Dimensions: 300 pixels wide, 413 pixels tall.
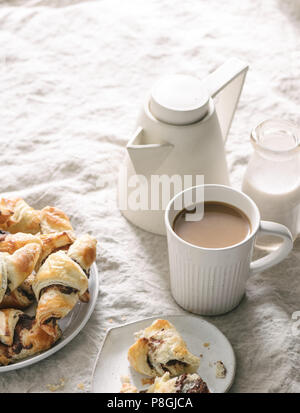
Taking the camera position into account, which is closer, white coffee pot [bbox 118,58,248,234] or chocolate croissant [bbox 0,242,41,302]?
chocolate croissant [bbox 0,242,41,302]

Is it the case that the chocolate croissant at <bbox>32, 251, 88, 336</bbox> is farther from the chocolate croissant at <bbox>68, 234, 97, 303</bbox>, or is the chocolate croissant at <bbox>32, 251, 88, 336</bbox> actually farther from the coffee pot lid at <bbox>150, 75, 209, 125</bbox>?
the coffee pot lid at <bbox>150, 75, 209, 125</bbox>

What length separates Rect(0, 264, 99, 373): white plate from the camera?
0.79 m

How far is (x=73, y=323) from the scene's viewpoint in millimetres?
845

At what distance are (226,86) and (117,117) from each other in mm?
337

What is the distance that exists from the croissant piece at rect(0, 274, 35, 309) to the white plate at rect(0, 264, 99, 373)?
6 centimetres

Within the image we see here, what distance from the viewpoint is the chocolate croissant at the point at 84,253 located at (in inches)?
32.9

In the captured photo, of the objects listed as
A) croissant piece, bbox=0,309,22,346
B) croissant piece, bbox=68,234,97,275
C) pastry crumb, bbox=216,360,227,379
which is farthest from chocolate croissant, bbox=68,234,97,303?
pastry crumb, bbox=216,360,227,379

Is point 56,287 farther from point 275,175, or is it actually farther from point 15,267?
point 275,175

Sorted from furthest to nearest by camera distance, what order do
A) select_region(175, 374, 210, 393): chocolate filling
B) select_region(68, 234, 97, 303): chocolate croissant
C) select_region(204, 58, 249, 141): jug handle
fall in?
select_region(204, 58, 249, 141): jug handle, select_region(68, 234, 97, 303): chocolate croissant, select_region(175, 374, 210, 393): chocolate filling

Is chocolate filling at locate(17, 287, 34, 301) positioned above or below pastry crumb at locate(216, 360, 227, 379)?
above

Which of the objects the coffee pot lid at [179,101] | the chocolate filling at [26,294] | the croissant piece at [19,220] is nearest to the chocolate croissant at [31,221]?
the croissant piece at [19,220]

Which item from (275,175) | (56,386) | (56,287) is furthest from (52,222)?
(275,175)

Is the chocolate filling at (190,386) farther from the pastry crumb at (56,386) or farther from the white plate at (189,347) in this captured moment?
the pastry crumb at (56,386)

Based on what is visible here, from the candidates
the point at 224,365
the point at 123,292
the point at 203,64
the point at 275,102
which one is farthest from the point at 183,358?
the point at 203,64
